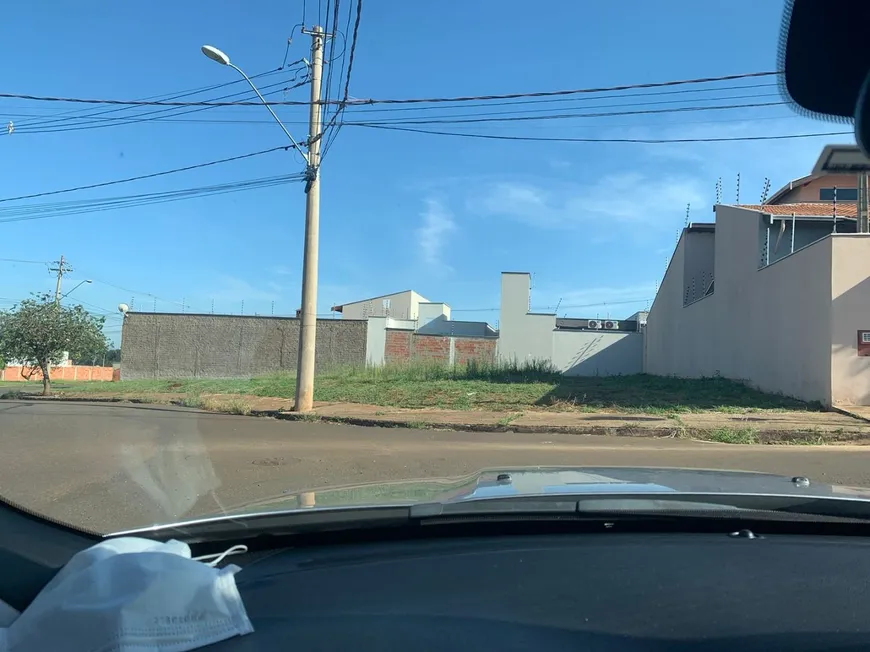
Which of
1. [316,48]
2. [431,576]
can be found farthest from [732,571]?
[316,48]

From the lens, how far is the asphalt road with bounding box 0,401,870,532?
6.69 m

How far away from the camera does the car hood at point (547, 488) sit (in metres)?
2.90

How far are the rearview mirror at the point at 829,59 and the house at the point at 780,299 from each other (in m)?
8.70

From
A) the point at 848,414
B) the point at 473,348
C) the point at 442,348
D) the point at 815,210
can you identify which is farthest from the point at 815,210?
the point at 442,348

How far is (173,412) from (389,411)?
5.29 metres

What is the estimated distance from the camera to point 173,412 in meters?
16.9

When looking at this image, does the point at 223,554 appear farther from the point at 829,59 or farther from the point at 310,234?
the point at 310,234

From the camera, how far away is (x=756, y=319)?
1962cm

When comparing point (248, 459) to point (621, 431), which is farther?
point (621, 431)

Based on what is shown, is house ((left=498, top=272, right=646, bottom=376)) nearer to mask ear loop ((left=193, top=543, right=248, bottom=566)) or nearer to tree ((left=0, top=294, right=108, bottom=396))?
tree ((left=0, top=294, right=108, bottom=396))

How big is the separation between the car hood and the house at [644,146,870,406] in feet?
28.1

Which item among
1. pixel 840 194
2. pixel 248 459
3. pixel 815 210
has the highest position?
pixel 840 194

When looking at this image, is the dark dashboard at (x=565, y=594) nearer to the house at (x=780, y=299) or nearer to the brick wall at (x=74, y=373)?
the house at (x=780, y=299)

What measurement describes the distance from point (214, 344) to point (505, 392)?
2687 centimetres
